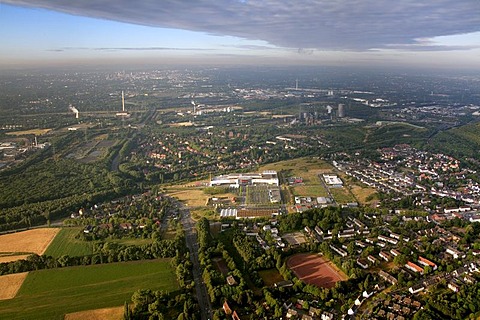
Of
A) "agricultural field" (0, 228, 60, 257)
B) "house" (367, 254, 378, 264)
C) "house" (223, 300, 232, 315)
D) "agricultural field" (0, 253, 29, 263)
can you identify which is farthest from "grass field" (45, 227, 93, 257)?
"house" (367, 254, 378, 264)

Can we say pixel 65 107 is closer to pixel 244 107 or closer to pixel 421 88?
pixel 244 107

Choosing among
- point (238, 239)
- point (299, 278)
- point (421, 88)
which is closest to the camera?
point (299, 278)

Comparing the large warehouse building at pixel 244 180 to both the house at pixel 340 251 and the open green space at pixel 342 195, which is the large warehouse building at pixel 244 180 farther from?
the house at pixel 340 251

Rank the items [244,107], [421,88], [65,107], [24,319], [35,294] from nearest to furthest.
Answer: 1. [24,319]
2. [35,294]
3. [65,107]
4. [244,107]
5. [421,88]

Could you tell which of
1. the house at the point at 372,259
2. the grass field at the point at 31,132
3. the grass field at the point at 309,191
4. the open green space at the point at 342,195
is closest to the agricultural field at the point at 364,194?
the open green space at the point at 342,195

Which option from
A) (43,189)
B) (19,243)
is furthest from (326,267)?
(43,189)

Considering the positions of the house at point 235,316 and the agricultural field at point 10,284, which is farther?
the agricultural field at point 10,284

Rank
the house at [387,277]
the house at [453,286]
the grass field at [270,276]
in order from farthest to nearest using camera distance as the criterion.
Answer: the grass field at [270,276] → the house at [387,277] → the house at [453,286]
